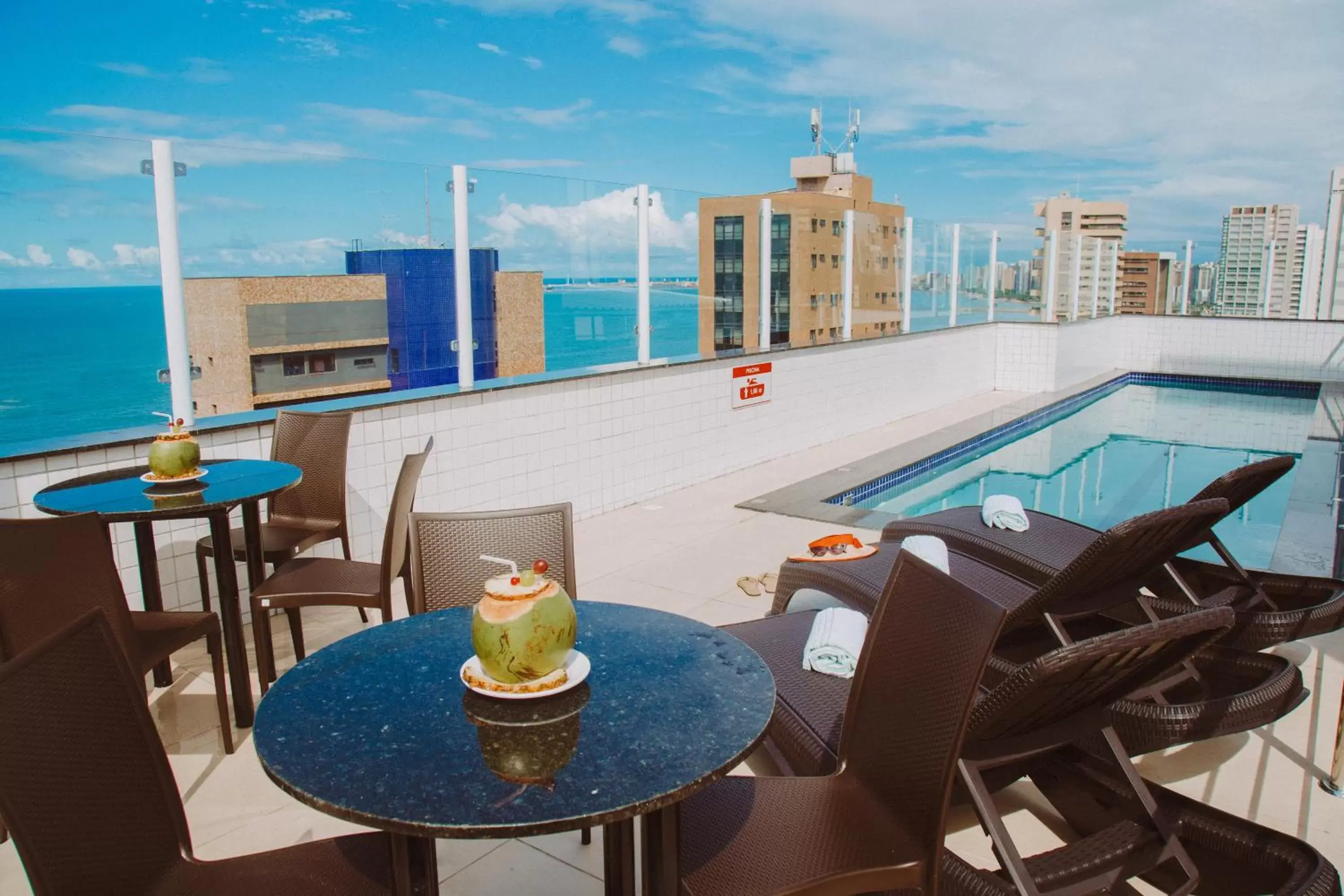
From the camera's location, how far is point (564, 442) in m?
5.79

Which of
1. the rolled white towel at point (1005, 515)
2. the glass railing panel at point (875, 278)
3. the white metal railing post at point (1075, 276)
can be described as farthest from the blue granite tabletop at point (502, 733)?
the white metal railing post at point (1075, 276)

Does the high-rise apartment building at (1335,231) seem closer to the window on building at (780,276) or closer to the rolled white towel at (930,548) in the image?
the window on building at (780,276)

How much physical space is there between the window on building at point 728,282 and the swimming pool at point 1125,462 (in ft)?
5.04

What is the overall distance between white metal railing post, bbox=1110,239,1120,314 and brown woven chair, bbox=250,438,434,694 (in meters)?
13.7

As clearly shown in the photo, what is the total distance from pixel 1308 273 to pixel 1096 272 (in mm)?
3432

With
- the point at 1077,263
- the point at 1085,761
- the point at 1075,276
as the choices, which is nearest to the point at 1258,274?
the point at 1077,263

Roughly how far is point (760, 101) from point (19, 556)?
194 feet

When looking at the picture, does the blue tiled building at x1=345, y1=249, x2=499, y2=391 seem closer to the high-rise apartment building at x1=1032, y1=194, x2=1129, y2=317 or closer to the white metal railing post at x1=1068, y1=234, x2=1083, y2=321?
the high-rise apartment building at x1=1032, y1=194, x2=1129, y2=317

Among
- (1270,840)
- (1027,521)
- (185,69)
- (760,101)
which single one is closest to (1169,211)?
(1027,521)

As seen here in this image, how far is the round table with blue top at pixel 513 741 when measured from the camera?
1312 millimetres

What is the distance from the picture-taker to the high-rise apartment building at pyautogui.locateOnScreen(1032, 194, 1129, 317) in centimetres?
1259

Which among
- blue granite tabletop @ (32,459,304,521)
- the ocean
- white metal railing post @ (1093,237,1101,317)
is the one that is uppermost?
white metal railing post @ (1093,237,1101,317)

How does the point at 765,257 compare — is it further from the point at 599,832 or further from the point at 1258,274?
the point at 1258,274

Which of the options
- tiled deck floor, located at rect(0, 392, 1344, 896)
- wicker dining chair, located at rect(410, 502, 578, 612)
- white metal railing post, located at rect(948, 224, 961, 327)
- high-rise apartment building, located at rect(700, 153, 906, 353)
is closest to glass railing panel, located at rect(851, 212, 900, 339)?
high-rise apartment building, located at rect(700, 153, 906, 353)
